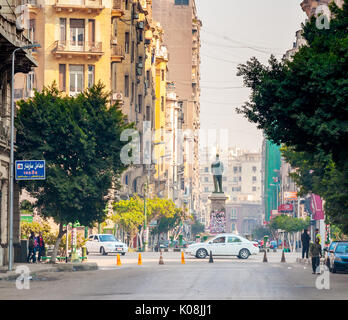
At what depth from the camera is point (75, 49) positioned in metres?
77.1

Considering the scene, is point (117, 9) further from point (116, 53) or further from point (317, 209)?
point (317, 209)

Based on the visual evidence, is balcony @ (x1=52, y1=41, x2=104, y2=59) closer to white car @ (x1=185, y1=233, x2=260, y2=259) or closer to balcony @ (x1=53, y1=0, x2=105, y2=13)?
balcony @ (x1=53, y1=0, x2=105, y2=13)

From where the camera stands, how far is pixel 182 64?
170875 millimetres

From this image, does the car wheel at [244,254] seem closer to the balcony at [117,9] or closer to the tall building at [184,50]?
the balcony at [117,9]

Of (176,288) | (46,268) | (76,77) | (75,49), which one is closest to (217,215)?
(76,77)

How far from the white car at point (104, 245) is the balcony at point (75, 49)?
17.6 meters

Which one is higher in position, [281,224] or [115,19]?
[115,19]

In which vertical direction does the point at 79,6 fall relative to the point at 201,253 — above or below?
above

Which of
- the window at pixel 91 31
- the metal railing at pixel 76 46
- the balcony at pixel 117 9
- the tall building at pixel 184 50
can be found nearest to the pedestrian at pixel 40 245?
the metal railing at pixel 76 46

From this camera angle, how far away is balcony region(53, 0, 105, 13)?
76562 mm

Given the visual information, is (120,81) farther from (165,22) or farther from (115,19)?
(165,22)

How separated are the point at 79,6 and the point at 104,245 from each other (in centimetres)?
2229
